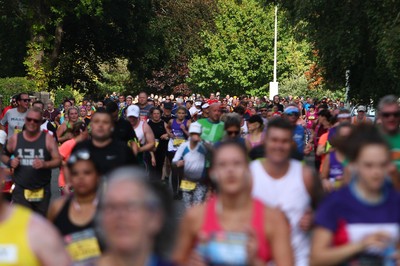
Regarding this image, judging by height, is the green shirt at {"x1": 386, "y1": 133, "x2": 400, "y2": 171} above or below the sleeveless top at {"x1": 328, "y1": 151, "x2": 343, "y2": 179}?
above

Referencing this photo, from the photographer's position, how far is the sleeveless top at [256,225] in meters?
5.20

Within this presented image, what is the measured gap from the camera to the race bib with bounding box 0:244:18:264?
477cm

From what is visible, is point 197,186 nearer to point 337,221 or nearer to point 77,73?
point 337,221

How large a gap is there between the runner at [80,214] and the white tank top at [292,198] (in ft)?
3.44

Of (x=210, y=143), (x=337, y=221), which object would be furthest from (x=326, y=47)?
(x=337, y=221)

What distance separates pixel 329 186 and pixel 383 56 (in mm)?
14975

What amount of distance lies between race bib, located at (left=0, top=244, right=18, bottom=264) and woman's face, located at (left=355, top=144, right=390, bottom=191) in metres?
1.70

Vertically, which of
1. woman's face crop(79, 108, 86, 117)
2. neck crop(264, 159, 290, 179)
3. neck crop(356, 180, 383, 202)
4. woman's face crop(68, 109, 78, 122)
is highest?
woman's face crop(79, 108, 86, 117)

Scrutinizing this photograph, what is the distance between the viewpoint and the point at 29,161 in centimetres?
1123

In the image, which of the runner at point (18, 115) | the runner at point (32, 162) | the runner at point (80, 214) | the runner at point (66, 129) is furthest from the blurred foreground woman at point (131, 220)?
the runner at point (18, 115)

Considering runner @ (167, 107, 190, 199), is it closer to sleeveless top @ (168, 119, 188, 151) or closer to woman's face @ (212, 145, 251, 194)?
sleeveless top @ (168, 119, 188, 151)

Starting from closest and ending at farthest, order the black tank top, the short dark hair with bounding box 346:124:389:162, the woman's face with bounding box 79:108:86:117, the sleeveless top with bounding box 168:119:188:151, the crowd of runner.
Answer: the crowd of runner
the short dark hair with bounding box 346:124:389:162
the black tank top
the sleeveless top with bounding box 168:119:188:151
the woman's face with bounding box 79:108:86:117

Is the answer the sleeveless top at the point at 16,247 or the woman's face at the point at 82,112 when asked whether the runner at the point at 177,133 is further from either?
the sleeveless top at the point at 16,247

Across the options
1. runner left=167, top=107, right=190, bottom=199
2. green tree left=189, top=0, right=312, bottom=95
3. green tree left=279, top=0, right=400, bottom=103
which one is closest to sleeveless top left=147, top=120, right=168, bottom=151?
runner left=167, top=107, right=190, bottom=199
